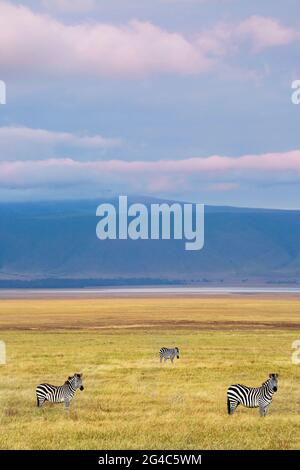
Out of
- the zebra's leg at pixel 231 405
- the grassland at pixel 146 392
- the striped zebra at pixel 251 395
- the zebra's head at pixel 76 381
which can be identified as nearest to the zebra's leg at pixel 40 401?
the grassland at pixel 146 392

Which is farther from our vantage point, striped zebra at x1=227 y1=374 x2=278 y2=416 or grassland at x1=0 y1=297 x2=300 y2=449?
striped zebra at x1=227 y1=374 x2=278 y2=416

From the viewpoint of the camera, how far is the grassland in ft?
58.1

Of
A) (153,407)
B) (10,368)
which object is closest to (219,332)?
(10,368)

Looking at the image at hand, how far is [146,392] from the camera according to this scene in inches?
984

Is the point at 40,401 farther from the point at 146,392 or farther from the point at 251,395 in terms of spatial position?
the point at 251,395

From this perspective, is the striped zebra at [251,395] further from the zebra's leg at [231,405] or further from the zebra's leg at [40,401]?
the zebra's leg at [40,401]

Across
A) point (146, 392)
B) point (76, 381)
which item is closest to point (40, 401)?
point (76, 381)

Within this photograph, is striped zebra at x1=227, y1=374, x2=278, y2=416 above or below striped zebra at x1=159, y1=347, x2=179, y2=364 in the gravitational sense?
below

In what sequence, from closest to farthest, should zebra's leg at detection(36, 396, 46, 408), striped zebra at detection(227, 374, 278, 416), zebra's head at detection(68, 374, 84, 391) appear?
striped zebra at detection(227, 374, 278, 416), zebra's head at detection(68, 374, 84, 391), zebra's leg at detection(36, 396, 46, 408)

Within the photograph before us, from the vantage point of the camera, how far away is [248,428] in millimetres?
18562

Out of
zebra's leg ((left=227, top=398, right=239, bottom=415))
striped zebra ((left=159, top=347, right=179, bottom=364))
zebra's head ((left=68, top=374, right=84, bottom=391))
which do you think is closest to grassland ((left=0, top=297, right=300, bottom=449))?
zebra's leg ((left=227, top=398, right=239, bottom=415))

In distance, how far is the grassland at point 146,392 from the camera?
1770 cm

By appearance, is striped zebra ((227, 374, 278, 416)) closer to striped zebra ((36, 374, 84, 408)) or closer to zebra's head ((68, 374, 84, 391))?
zebra's head ((68, 374, 84, 391))
